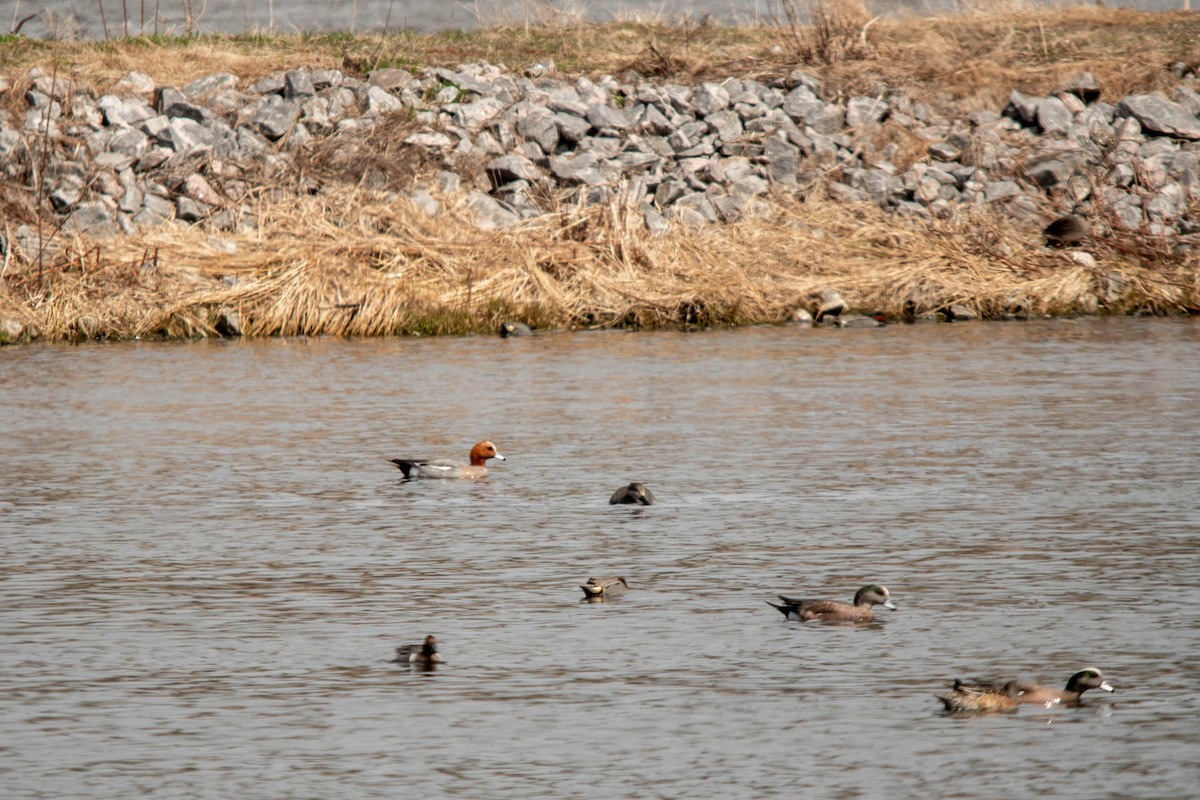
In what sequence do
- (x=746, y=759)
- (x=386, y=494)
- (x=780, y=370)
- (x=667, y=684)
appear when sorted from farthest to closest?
1. (x=780, y=370)
2. (x=386, y=494)
3. (x=667, y=684)
4. (x=746, y=759)

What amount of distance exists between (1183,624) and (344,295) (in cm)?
1871

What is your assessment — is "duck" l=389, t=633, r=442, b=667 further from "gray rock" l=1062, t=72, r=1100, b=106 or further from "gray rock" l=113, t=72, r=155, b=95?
"gray rock" l=1062, t=72, r=1100, b=106

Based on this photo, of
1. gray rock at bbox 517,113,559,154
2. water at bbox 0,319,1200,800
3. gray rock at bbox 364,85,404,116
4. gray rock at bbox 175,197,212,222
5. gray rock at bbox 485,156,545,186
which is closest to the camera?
water at bbox 0,319,1200,800

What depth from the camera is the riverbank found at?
88.8 ft

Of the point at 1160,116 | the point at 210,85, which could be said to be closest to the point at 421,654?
the point at 210,85

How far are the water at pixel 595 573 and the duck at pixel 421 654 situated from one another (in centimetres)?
11

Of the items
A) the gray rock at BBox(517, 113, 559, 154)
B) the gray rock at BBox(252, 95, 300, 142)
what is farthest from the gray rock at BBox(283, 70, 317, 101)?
the gray rock at BBox(517, 113, 559, 154)

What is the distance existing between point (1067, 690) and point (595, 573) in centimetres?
362

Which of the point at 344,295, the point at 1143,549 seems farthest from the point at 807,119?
the point at 1143,549

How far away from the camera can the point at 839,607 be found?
9.51 meters

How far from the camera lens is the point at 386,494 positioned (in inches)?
559

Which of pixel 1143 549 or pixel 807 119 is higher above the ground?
pixel 807 119

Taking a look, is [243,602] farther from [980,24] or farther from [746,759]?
[980,24]

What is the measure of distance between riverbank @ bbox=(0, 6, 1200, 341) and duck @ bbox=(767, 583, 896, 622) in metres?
17.6
